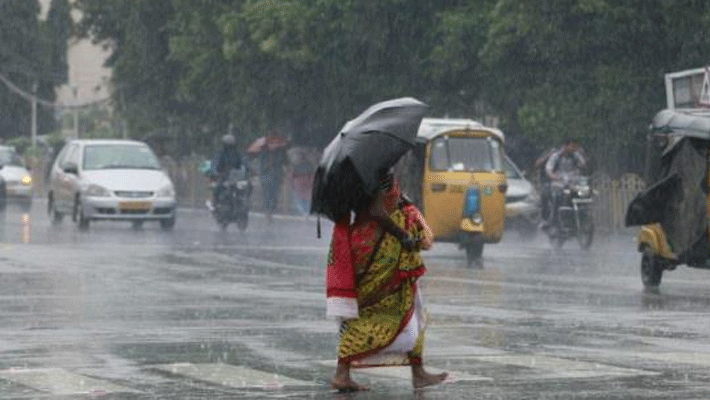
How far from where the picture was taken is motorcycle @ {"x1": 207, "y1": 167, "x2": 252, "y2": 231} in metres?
42.2

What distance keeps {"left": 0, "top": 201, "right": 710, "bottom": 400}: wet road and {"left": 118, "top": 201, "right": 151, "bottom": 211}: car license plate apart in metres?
8.97

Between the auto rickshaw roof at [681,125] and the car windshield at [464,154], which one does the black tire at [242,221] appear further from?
the auto rickshaw roof at [681,125]

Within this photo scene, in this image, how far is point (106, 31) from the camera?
206 feet

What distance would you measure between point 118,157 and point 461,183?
42.8ft

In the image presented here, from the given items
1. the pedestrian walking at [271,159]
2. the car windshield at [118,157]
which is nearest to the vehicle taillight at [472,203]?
the car windshield at [118,157]

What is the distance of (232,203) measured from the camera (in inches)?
1671

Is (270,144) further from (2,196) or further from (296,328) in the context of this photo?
(296,328)

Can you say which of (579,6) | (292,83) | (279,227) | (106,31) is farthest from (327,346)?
(106,31)

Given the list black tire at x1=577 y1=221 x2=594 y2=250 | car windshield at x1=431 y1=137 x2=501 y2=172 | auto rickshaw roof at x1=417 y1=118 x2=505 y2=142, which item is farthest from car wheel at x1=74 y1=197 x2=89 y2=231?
car windshield at x1=431 y1=137 x2=501 y2=172

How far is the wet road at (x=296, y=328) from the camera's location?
12.6 metres

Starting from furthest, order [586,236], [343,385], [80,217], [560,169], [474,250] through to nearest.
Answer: [80,217], [560,169], [586,236], [474,250], [343,385]

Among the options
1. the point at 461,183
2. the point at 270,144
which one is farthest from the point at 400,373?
the point at 270,144

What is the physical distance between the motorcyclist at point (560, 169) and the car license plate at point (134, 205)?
8.23 metres

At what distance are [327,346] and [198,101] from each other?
133ft
